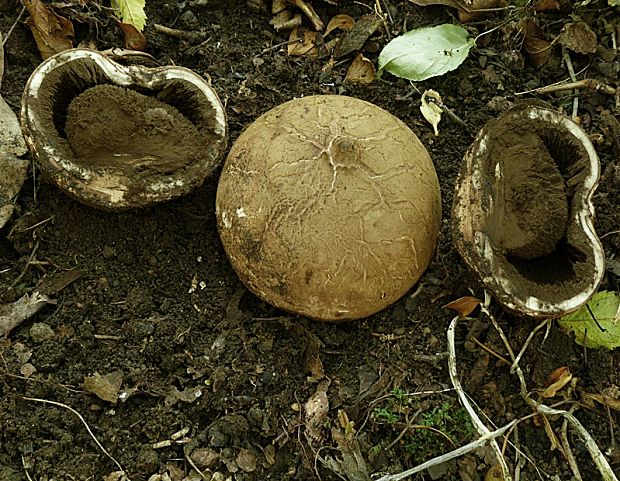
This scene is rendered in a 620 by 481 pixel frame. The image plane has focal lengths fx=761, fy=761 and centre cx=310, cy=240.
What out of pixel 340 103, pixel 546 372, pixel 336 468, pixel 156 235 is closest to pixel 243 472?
pixel 336 468

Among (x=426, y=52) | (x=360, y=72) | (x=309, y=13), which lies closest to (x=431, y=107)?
(x=426, y=52)

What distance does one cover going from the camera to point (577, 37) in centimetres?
349

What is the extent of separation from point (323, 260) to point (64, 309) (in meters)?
1.10

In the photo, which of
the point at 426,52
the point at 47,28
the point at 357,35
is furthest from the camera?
the point at 357,35

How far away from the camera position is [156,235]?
10.5 feet

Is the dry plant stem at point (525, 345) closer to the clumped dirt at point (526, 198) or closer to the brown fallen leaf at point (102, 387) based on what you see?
the clumped dirt at point (526, 198)

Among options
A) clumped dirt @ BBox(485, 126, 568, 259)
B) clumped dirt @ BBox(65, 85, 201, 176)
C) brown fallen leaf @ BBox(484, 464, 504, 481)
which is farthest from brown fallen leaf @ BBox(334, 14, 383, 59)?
brown fallen leaf @ BBox(484, 464, 504, 481)

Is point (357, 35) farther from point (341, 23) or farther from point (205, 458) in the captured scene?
point (205, 458)

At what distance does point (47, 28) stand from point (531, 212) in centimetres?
221

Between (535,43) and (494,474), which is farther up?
(535,43)

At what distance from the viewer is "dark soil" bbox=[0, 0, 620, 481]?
2799mm

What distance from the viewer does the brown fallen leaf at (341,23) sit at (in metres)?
3.62

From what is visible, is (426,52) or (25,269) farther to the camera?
(426,52)

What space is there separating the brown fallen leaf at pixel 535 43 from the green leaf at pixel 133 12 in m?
1.73
